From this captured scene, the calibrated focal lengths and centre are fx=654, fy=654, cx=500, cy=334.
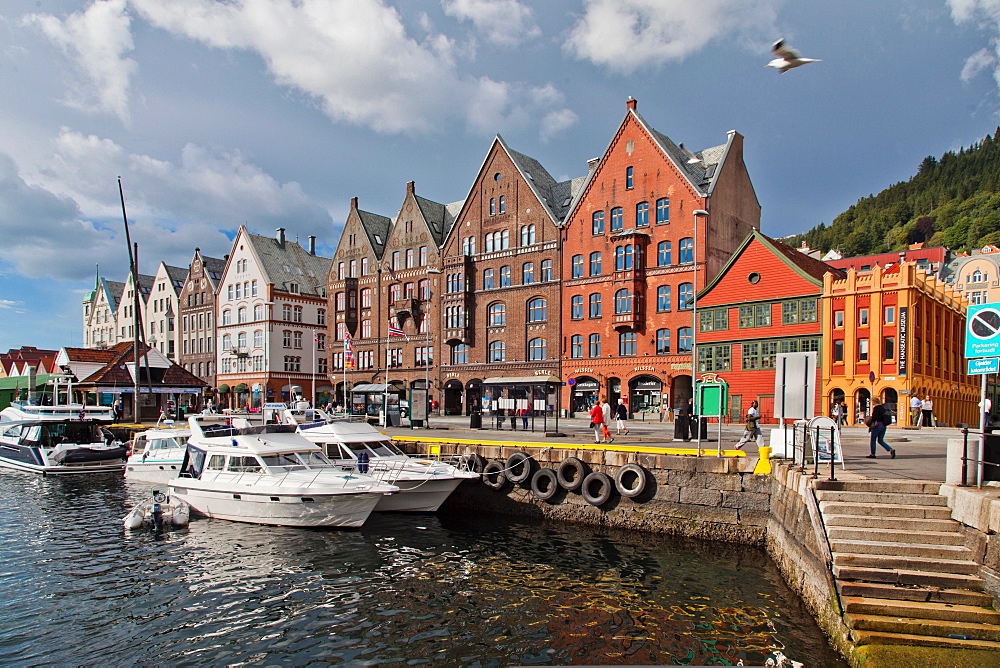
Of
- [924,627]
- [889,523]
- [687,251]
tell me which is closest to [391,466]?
[889,523]

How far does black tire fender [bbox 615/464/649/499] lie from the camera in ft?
66.6

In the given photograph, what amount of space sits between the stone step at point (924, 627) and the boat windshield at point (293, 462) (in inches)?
665

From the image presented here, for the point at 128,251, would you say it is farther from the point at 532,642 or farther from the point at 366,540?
the point at 532,642

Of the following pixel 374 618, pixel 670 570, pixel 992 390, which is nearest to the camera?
pixel 374 618

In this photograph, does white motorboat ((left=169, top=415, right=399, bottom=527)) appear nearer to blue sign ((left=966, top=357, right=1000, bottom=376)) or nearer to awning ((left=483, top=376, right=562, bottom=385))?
blue sign ((left=966, top=357, right=1000, bottom=376))

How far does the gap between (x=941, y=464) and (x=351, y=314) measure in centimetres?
5962

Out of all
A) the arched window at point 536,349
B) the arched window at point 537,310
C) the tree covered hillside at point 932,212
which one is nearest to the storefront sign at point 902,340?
the arched window at point 537,310

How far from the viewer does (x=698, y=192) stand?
4819 cm

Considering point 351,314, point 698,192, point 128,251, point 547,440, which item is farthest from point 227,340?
point 547,440

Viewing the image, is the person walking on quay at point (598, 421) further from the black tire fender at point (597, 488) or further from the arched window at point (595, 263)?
the arched window at point (595, 263)

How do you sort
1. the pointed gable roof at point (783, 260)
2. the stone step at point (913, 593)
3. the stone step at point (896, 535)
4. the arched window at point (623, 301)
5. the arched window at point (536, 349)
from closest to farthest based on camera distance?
the stone step at point (913, 593), the stone step at point (896, 535), the pointed gable roof at point (783, 260), the arched window at point (623, 301), the arched window at point (536, 349)

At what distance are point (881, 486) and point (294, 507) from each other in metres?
16.0

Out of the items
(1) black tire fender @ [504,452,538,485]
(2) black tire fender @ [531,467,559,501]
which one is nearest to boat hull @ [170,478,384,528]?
(1) black tire fender @ [504,452,538,485]

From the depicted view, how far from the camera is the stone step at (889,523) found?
1143 cm
